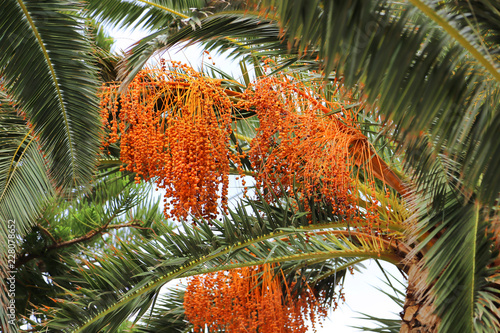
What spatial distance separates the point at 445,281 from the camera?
9.45ft

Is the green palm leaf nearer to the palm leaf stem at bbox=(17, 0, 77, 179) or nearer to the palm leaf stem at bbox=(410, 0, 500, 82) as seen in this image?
the palm leaf stem at bbox=(17, 0, 77, 179)

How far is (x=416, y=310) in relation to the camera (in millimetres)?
3385

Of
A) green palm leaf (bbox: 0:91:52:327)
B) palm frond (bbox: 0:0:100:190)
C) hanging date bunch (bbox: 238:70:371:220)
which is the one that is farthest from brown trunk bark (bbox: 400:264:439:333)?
green palm leaf (bbox: 0:91:52:327)

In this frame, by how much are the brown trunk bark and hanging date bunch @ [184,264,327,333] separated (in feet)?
2.64

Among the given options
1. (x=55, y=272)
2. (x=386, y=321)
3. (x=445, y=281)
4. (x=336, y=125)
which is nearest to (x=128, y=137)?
(x=336, y=125)

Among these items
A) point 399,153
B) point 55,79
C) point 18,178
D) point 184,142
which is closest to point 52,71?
point 55,79

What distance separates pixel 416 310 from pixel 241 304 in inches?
53.2

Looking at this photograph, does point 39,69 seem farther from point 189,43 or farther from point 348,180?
point 348,180

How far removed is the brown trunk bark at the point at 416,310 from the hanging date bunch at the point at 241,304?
81 cm

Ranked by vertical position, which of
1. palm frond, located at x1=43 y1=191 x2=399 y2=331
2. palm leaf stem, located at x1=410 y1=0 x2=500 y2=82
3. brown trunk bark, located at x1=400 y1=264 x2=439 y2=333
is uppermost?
palm leaf stem, located at x1=410 y1=0 x2=500 y2=82

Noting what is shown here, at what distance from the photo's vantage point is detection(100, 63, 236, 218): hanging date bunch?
3.04m

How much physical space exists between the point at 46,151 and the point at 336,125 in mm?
1856

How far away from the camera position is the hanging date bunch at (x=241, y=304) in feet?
12.9

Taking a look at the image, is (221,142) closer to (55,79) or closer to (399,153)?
(55,79)
